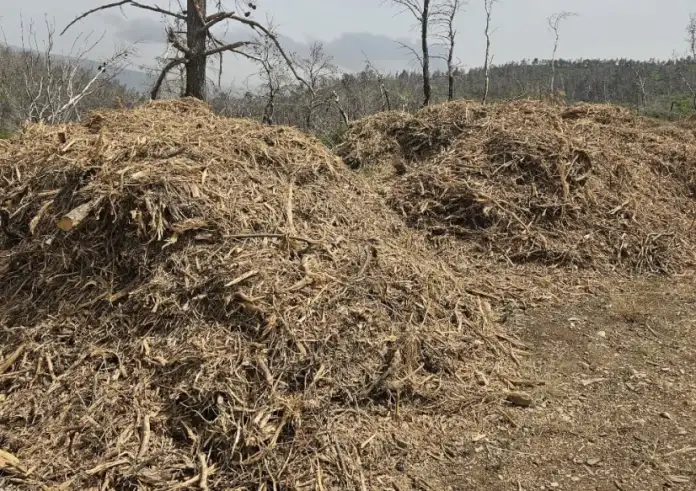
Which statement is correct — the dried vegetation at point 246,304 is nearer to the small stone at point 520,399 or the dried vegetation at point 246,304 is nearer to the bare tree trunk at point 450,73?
the small stone at point 520,399

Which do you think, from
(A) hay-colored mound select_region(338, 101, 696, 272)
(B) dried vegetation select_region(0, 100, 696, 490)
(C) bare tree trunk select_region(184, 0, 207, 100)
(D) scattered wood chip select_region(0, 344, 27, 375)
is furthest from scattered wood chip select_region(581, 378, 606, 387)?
(C) bare tree trunk select_region(184, 0, 207, 100)

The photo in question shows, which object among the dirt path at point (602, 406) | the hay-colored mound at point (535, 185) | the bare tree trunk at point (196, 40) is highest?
the bare tree trunk at point (196, 40)

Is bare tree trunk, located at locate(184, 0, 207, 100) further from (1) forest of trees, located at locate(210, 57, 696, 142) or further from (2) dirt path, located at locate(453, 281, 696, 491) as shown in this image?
(1) forest of trees, located at locate(210, 57, 696, 142)

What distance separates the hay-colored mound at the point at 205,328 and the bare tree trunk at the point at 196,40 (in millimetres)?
2754

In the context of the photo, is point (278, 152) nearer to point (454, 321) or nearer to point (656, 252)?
point (454, 321)

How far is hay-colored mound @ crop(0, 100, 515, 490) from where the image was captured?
2.43 metres

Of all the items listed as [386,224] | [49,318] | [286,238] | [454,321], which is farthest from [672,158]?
[49,318]

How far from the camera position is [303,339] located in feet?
9.19

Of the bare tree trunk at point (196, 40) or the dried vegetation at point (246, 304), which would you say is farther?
the bare tree trunk at point (196, 40)

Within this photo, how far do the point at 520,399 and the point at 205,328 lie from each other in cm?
175

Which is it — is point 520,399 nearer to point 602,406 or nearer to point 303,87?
point 602,406

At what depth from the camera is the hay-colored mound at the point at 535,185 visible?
486 centimetres

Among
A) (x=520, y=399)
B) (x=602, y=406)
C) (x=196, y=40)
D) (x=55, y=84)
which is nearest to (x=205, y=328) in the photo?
(x=520, y=399)

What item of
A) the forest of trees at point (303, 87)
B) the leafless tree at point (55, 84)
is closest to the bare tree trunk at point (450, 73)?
the forest of trees at point (303, 87)
